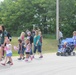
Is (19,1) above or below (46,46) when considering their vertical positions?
above

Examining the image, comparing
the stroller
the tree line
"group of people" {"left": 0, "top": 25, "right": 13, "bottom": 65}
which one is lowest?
the stroller

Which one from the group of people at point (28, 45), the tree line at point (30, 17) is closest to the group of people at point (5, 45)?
the group of people at point (28, 45)

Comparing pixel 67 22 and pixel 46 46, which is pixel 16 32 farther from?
pixel 46 46

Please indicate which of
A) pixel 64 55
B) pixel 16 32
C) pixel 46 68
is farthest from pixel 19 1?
pixel 46 68

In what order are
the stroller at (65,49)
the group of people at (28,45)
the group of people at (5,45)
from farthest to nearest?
the stroller at (65,49), the group of people at (28,45), the group of people at (5,45)

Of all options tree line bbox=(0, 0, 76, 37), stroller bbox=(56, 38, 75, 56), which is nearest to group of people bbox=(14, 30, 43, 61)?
stroller bbox=(56, 38, 75, 56)

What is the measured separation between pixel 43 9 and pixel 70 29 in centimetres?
907

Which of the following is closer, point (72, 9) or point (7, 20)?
point (72, 9)

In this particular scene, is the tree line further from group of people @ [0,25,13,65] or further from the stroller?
group of people @ [0,25,13,65]

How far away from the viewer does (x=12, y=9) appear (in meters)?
59.0

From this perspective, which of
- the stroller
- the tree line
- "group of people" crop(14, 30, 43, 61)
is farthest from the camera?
the tree line

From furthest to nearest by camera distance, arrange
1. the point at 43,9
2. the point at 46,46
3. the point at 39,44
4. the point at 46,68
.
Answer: the point at 43,9, the point at 46,46, the point at 39,44, the point at 46,68

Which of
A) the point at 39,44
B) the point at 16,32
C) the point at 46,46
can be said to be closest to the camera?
the point at 39,44

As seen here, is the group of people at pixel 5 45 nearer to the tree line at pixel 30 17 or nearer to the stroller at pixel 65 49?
the stroller at pixel 65 49
